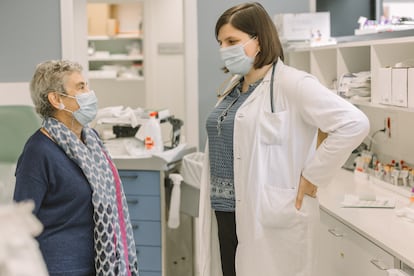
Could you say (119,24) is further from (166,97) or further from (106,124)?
(106,124)

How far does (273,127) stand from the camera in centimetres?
219

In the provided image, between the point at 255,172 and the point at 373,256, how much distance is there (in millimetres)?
558

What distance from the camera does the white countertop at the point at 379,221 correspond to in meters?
2.12

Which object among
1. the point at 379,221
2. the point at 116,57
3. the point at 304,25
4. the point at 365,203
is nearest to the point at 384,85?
the point at 365,203

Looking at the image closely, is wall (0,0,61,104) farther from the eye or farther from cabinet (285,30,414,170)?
the eye

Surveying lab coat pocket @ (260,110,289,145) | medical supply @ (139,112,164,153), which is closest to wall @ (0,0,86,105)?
medical supply @ (139,112,164,153)

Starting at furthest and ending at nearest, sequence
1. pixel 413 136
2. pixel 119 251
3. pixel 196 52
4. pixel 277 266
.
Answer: pixel 196 52 → pixel 413 136 → pixel 277 266 → pixel 119 251

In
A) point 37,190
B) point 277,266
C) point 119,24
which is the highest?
point 119,24

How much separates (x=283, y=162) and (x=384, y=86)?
2.89 ft

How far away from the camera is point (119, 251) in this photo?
2.12 meters

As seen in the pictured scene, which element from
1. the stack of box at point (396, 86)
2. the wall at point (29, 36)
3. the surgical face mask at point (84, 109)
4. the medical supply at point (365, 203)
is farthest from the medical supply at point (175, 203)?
the surgical face mask at point (84, 109)

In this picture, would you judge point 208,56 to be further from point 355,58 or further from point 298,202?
point 298,202

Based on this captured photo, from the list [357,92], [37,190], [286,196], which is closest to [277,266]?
[286,196]

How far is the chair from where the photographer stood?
11.6ft
